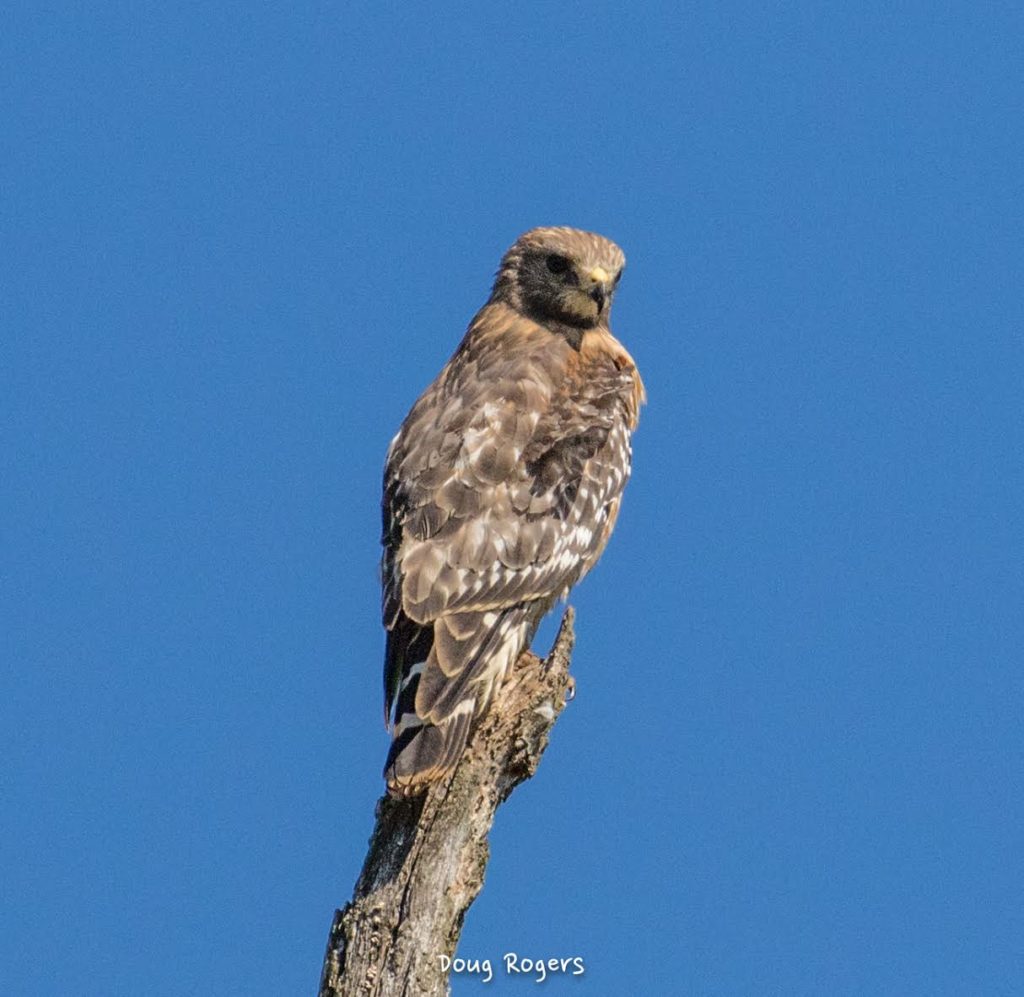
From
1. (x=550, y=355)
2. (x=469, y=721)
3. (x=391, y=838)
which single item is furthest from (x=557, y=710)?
(x=550, y=355)

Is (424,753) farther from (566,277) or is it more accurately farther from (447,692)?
(566,277)

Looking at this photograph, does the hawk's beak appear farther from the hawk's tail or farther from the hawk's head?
the hawk's tail

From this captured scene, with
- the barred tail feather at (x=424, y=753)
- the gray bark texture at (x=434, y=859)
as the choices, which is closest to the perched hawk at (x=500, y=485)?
the barred tail feather at (x=424, y=753)

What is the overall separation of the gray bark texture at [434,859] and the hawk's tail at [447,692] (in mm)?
82

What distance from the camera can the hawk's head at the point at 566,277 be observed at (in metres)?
9.37

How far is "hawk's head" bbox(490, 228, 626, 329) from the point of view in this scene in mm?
9367

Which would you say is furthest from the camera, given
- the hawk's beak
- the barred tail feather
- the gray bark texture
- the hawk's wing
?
the hawk's beak

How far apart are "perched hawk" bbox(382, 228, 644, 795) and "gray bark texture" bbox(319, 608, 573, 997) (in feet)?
0.39

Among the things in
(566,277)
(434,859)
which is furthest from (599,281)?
(434,859)

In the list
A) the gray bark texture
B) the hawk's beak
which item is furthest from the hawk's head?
the gray bark texture

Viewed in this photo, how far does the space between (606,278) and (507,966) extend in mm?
4021

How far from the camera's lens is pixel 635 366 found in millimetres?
9438

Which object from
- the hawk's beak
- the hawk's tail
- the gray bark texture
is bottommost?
the gray bark texture

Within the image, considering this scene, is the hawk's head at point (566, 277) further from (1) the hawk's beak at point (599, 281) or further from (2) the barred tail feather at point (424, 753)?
(2) the barred tail feather at point (424, 753)
